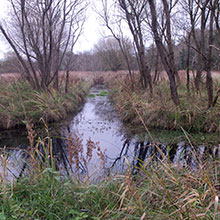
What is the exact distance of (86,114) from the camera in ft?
25.6

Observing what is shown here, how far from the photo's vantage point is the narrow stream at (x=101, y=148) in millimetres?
3230

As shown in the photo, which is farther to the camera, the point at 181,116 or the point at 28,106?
the point at 28,106

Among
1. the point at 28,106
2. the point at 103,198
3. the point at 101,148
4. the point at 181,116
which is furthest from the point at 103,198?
the point at 28,106

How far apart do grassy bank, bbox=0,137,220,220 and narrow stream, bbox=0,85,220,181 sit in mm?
502

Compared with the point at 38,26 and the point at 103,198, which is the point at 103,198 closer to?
the point at 103,198

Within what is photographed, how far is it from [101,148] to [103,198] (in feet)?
7.64

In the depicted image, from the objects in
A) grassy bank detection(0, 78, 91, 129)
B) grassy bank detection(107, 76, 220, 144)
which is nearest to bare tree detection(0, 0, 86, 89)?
grassy bank detection(0, 78, 91, 129)

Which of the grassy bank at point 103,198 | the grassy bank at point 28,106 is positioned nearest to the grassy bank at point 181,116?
the grassy bank at point 28,106

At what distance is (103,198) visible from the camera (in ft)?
6.97

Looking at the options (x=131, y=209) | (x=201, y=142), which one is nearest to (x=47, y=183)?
(x=131, y=209)

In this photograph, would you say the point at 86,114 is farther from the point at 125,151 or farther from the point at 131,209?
the point at 131,209

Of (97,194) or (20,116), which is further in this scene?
(20,116)

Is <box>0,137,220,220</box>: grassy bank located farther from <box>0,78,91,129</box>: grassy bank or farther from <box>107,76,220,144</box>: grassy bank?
<box>0,78,91,129</box>: grassy bank

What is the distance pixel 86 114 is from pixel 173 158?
A: 455cm
